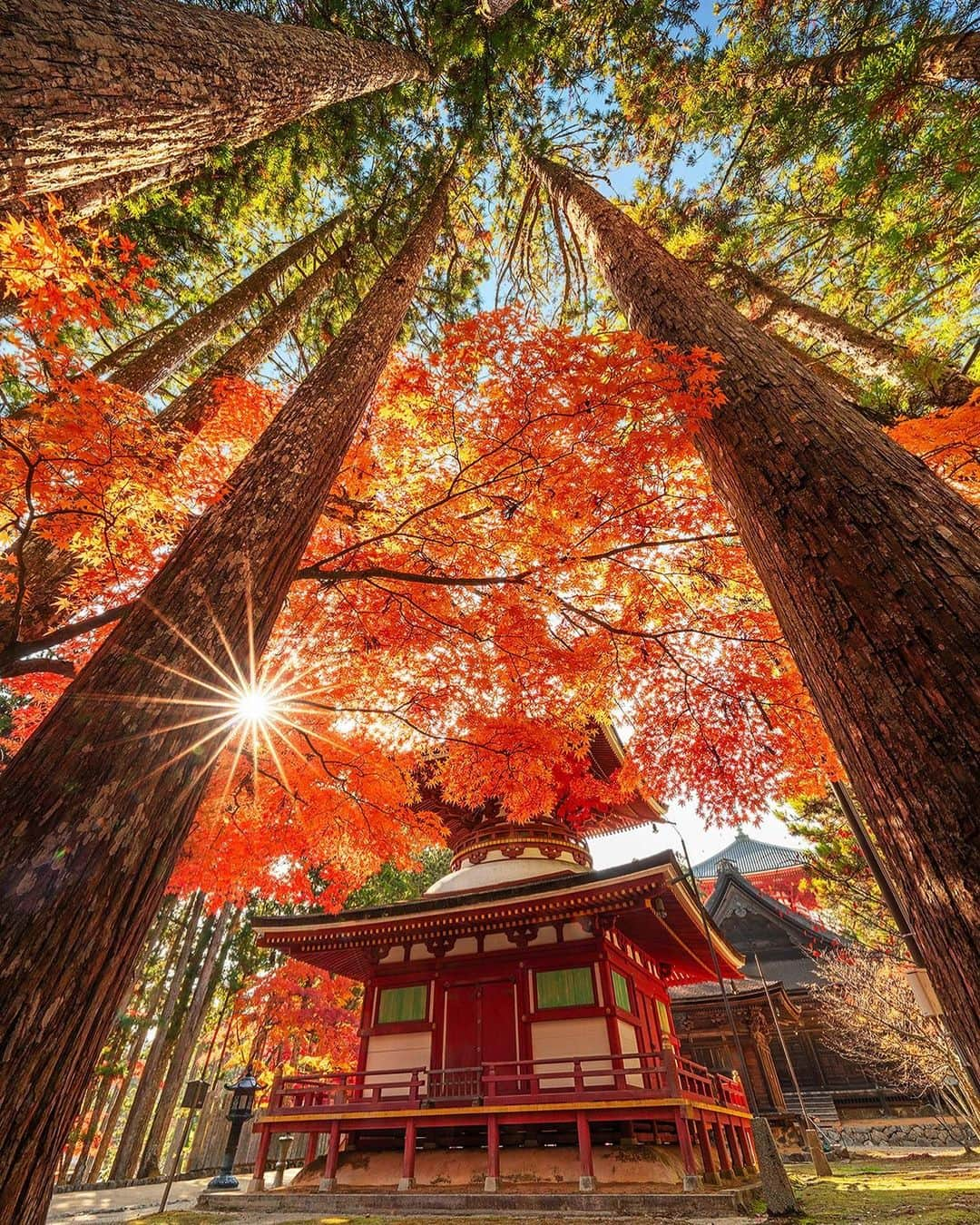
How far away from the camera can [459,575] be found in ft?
24.1

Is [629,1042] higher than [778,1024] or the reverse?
the reverse

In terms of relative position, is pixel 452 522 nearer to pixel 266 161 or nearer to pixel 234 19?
pixel 234 19

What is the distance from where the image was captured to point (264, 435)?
14.8 feet

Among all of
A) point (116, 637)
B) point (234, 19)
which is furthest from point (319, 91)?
point (116, 637)

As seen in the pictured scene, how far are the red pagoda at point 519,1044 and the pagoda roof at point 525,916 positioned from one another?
1.4 inches

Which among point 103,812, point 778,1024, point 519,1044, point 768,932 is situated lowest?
point 103,812

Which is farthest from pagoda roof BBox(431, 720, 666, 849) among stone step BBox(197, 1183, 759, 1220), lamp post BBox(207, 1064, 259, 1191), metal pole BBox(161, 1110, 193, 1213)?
metal pole BBox(161, 1110, 193, 1213)

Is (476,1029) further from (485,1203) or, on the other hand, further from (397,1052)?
(485,1203)

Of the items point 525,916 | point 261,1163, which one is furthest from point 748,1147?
point 261,1163

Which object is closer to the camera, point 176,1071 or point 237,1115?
point 237,1115

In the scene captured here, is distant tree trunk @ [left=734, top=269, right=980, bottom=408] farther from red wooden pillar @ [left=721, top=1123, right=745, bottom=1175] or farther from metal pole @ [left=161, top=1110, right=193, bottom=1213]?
metal pole @ [left=161, top=1110, right=193, bottom=1213]

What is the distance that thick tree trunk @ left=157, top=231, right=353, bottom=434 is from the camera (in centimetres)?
782

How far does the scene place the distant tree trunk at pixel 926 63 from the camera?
230 inches

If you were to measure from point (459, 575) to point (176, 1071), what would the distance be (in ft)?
56.3
